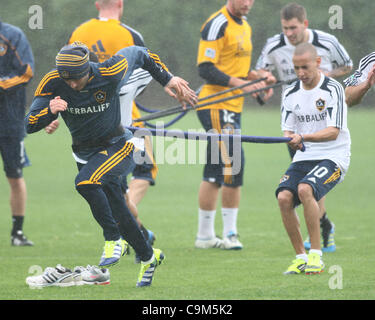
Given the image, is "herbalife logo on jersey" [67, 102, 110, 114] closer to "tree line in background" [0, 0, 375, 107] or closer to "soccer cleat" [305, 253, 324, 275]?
"soccer cleat" [305, 253, 324, 275]

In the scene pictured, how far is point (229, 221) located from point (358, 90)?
9.43ft

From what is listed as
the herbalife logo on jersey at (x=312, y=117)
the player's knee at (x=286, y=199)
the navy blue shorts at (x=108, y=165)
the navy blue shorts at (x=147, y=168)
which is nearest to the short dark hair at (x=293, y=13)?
the herbalife logo on jersey at (x=312, y=117)

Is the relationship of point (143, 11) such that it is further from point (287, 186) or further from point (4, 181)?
point (287, 186)

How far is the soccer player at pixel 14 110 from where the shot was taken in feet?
29.2

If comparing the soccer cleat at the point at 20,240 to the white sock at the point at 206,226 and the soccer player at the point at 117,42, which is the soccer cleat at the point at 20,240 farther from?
the white sock at the point at 206,226

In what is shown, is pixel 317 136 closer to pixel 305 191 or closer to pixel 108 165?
pixel 305 191

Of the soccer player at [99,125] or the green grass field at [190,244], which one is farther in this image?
the green grass field at [190,244]

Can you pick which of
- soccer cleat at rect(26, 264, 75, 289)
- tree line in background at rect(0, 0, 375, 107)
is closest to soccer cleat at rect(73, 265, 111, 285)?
soccer cleat at rect(26, 264, 75, 289)

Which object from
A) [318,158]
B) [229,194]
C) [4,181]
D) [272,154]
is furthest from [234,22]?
[272,154]

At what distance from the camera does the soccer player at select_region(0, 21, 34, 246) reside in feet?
29.2

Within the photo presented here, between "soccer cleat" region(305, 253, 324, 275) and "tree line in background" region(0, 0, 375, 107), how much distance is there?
7696 millimetres

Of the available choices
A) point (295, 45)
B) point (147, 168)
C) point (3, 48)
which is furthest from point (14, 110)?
point (295, 45)

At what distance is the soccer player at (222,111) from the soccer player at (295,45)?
0.24 metres

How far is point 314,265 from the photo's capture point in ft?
22.0
